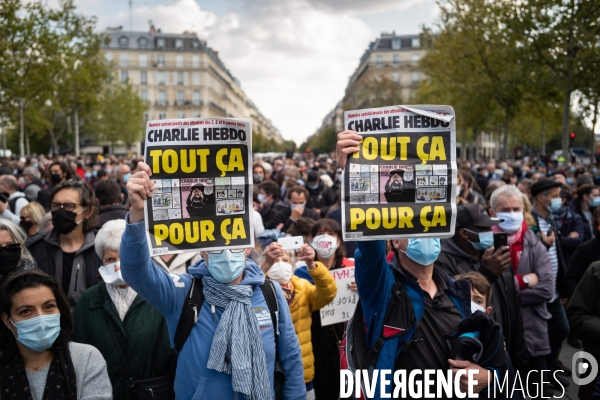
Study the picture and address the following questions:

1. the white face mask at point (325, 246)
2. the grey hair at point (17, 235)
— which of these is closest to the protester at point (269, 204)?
the white face mask at point (325, 246)

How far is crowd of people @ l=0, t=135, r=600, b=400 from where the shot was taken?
3182 mm

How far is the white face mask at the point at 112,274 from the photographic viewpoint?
418 cm

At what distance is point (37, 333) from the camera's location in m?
3.33

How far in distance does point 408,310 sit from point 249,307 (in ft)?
2.91

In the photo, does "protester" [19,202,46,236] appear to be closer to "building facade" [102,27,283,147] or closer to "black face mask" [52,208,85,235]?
"black face mask" [52,208,85,235]

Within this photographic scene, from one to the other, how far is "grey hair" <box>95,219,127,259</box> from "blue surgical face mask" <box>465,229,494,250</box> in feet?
8.50

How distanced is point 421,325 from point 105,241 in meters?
2.39

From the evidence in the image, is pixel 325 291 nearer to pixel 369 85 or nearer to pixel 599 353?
pixel 599 353

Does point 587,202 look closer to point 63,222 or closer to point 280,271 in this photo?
point 280,271

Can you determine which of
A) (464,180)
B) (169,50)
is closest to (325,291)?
(464,180)

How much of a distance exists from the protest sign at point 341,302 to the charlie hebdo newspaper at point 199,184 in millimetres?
1822

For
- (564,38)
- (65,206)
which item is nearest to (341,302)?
(65,206)

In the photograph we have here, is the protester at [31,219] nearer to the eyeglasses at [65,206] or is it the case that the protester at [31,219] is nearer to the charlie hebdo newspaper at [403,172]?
the eyeglasses at [65,206]

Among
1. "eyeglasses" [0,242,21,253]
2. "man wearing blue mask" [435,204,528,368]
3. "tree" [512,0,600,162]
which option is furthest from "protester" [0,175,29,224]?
"tree" [512,0,600,162]
